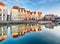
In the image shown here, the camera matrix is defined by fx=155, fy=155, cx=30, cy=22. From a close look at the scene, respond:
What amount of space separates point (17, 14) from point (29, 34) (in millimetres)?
492

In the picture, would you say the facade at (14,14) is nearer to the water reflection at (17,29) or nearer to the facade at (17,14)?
the facade at (17,14)

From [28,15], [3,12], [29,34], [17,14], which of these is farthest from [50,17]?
[3,12]

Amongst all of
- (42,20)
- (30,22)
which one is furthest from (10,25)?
(42,20)

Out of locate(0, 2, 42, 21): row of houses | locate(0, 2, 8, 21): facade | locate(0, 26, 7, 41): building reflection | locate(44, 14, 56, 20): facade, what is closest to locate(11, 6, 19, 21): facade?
locate(0, 2, 42, 21): row of houses

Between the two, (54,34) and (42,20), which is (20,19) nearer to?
(42,20)

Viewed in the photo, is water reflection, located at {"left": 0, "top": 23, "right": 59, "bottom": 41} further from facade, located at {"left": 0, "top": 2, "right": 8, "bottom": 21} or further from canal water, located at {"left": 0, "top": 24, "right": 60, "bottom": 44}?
facade, located at {"left": 0, "top": 2, "right": 8, "bottom": 21}

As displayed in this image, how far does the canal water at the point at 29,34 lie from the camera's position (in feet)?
10.4

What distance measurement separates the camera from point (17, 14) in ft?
10.7

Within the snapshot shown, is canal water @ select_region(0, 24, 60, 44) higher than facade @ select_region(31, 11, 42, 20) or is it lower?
lower

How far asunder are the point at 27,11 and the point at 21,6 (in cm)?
16

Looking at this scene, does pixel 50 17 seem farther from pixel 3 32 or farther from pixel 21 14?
pixel 3 32

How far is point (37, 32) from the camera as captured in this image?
3.19m

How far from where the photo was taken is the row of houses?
10.5 ft

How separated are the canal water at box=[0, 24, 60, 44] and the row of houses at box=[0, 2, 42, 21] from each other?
166 millimetres
